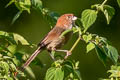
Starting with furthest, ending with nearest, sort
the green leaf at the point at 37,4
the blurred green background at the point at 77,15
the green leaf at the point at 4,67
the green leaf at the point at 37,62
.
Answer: the blurred green background at the point at 77,15
the green leaf at the point at 37,4
the green leaf at the point at 37,62
the green leaf at the point at 4,67

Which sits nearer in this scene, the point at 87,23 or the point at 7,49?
the point at 87,23

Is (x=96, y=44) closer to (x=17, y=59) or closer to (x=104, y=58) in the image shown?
(x=104, y=58)

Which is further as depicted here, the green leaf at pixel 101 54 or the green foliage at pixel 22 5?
the green foliage at pixel 22 5

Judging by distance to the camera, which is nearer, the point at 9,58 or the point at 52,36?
the point at 9,58

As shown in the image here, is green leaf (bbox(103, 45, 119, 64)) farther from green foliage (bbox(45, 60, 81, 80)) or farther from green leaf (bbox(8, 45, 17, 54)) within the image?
green leaf (bbox(8, 45, 17, 54))

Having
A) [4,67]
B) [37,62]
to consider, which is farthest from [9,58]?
[37,62]

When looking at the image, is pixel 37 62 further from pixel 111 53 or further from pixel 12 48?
pixel 111 53

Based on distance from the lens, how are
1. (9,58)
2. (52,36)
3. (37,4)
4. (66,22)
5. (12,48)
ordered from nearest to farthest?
(9,58)
(12,48)
(37,4)
(52,36)
(66,22)

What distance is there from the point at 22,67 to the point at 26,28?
8.84 meters

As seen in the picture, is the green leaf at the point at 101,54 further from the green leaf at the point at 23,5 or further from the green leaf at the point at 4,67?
the green leaf at the point at 23,5

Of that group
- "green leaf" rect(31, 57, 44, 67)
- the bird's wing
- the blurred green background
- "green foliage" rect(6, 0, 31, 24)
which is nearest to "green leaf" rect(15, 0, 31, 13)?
"green foliage" rect(6, 0, 31, 24)

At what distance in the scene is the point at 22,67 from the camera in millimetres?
3881

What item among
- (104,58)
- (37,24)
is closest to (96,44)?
(104,58)

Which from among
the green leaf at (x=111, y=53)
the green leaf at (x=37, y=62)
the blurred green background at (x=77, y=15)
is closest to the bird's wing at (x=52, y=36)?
the green leaf at (x=37, y=62)
